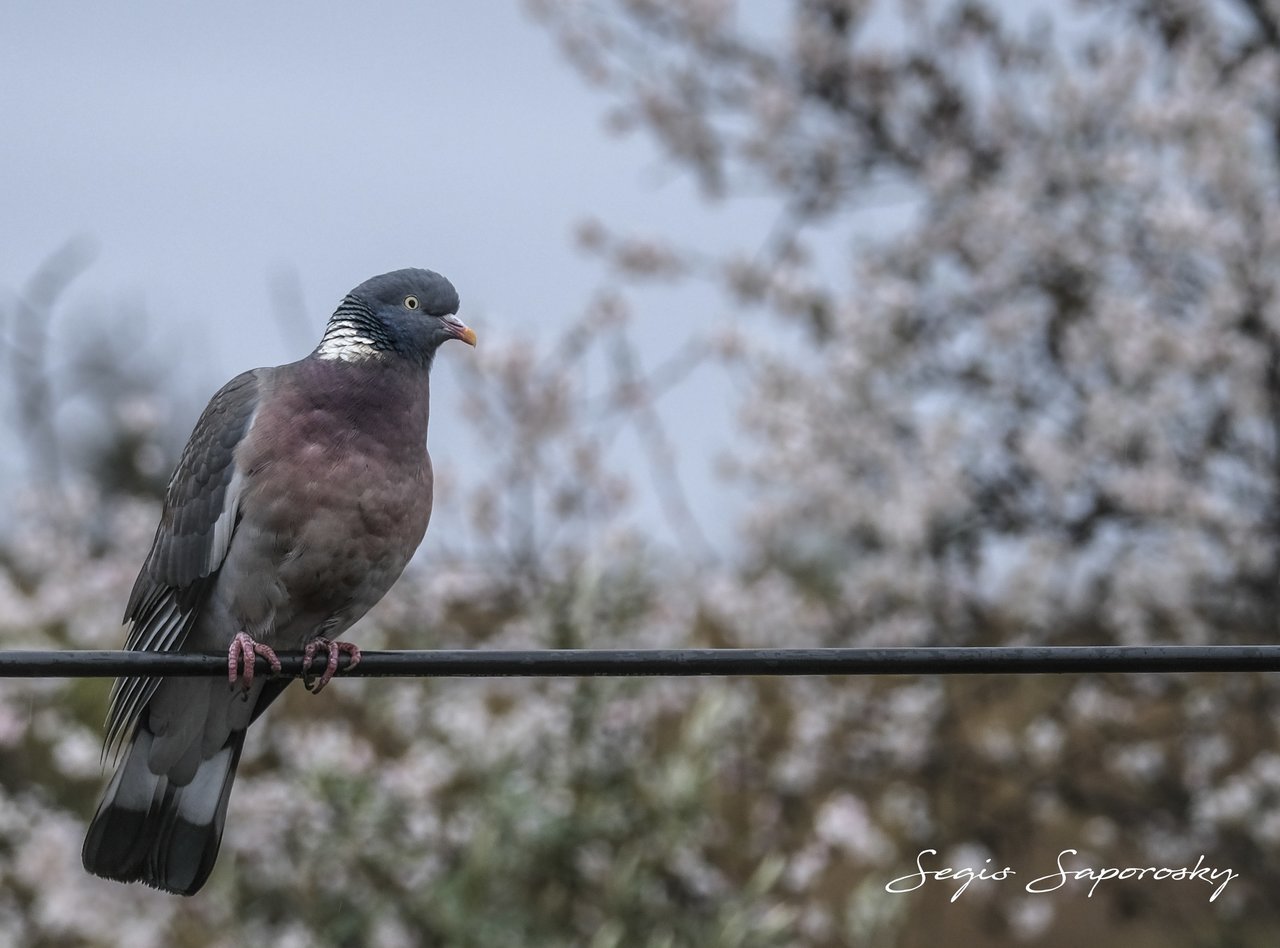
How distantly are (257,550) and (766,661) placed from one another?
1.21 metres

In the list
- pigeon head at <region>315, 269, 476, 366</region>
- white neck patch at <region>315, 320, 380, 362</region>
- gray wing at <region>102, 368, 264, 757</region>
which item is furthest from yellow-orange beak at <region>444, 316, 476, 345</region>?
gray wing at <region>102, 368, 264, 757</region>

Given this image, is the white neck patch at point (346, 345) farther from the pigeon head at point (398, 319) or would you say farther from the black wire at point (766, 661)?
the black wire at point (766, 661)

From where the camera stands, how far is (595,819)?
14.3 ft

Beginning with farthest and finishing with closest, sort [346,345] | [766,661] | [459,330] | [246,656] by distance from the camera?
1. [459,330]
2. [346,345]
3. [246,656]
4. [766,661]

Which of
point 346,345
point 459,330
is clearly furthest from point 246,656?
point 459,330

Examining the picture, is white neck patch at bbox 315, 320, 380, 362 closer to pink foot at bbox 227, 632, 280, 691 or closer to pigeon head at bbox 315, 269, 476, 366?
pigeon head at bbox 315, 269, 476, 366

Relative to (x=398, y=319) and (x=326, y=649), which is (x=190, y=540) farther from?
(x=398, y=319)

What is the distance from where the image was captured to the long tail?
2.96 m

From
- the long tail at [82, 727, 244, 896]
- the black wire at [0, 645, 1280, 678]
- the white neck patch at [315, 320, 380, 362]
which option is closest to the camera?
the black wire at [0, 645, 1280, 678]

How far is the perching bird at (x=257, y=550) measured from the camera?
2.84 m

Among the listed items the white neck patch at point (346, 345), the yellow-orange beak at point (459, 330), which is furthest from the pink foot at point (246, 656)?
the yellow-orange beak at point (459, 330)

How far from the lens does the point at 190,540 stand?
9.65ft

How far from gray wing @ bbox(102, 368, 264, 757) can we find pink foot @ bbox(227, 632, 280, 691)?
215mm

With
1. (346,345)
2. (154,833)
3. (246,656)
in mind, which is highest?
(346,345)
